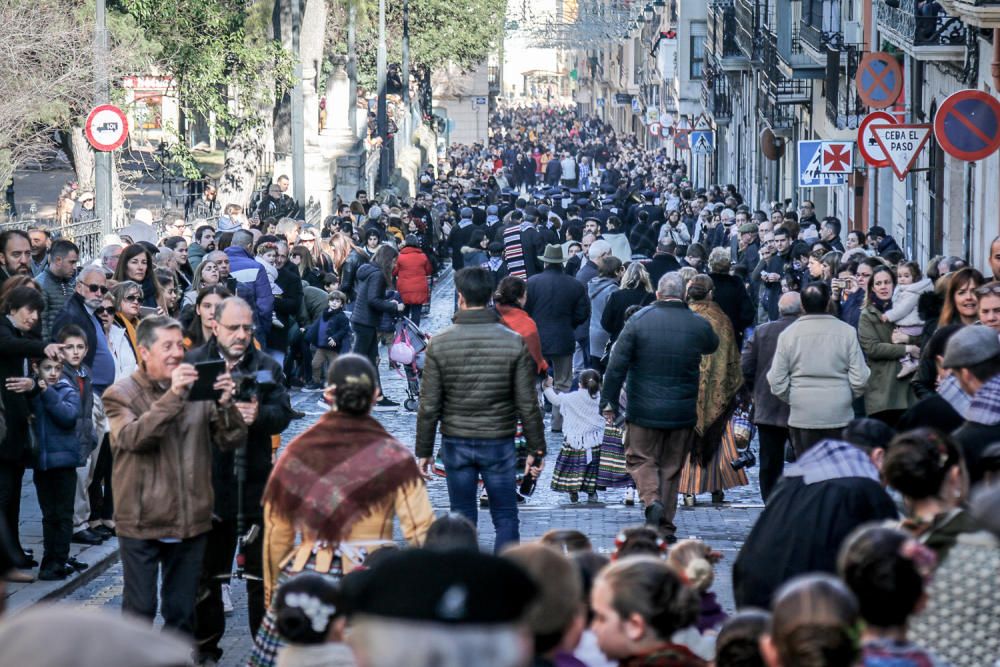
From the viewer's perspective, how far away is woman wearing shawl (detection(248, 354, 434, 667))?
6.61 m

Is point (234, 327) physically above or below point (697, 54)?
below

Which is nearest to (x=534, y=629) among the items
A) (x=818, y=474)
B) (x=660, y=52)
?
(x=818, y=474)

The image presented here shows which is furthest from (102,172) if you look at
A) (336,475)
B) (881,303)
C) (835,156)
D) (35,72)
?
(336,475)

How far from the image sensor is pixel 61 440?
1014cm

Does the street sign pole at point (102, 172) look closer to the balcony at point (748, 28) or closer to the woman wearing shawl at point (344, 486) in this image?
the woman wearing shawl at point (344, 486)

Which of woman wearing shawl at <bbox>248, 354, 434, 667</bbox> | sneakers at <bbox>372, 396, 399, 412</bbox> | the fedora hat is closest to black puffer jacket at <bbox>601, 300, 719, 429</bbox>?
woman wearing shawl at <bbox>248, 354, 434, 667</bbox>

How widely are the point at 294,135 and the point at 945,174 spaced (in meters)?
11.7

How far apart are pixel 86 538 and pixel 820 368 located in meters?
4.51

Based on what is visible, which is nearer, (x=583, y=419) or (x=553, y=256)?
(x=583, y=419)

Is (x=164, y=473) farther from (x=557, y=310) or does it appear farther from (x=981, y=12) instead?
(x=981, y=12)

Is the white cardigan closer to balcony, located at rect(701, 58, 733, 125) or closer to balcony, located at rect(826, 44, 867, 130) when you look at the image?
balcony, located at rect(826, 44, 867, 130)

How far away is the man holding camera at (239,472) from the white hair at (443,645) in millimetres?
5304

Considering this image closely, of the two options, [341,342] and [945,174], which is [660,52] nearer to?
[945,174]

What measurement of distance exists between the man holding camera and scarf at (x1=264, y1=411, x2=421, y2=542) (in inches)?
48.5
